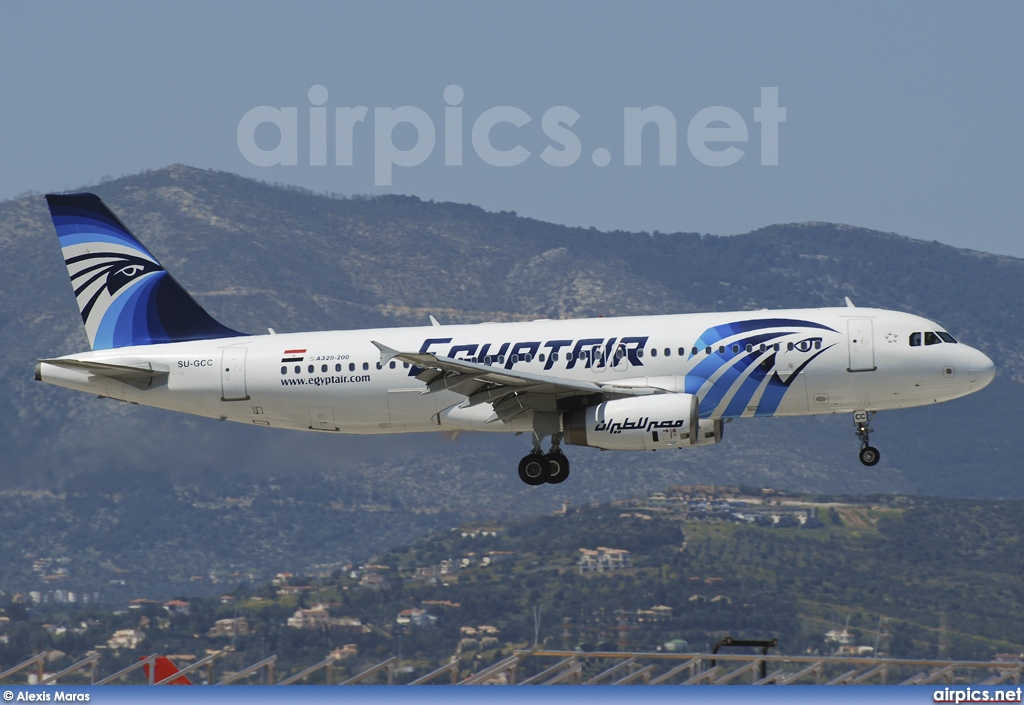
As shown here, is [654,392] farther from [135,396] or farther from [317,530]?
[317,530]

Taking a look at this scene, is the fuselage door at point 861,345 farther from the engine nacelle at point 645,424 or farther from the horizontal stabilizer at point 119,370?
→ the horizontal stabilizer at point 119,370

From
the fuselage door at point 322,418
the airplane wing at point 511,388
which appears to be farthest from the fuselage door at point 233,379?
the airplane wing at point 511,388

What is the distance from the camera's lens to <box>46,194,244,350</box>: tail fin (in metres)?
57.5

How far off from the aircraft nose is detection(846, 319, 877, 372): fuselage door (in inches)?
123

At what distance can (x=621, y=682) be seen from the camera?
127 feet

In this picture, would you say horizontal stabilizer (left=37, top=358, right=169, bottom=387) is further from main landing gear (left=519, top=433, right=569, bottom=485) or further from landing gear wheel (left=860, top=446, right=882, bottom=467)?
landing gear wheel (left=860, top=446, right=882, bottom=467)

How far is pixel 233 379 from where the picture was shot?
54.8 meters

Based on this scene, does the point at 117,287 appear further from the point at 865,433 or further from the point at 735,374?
the point at 865,433

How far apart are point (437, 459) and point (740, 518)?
35.8 m

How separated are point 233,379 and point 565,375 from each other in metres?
11.0

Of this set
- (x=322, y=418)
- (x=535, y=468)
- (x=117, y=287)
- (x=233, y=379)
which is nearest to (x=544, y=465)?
(x=535, y=468)

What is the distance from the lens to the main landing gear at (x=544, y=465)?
5275 centimetres

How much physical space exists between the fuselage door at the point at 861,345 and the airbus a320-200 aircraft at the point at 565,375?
0.14 feet

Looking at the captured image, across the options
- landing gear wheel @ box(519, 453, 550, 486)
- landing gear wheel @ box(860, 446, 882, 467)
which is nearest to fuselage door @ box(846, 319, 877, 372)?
landing gear wheel @ box(860, 446, 882, 467)
